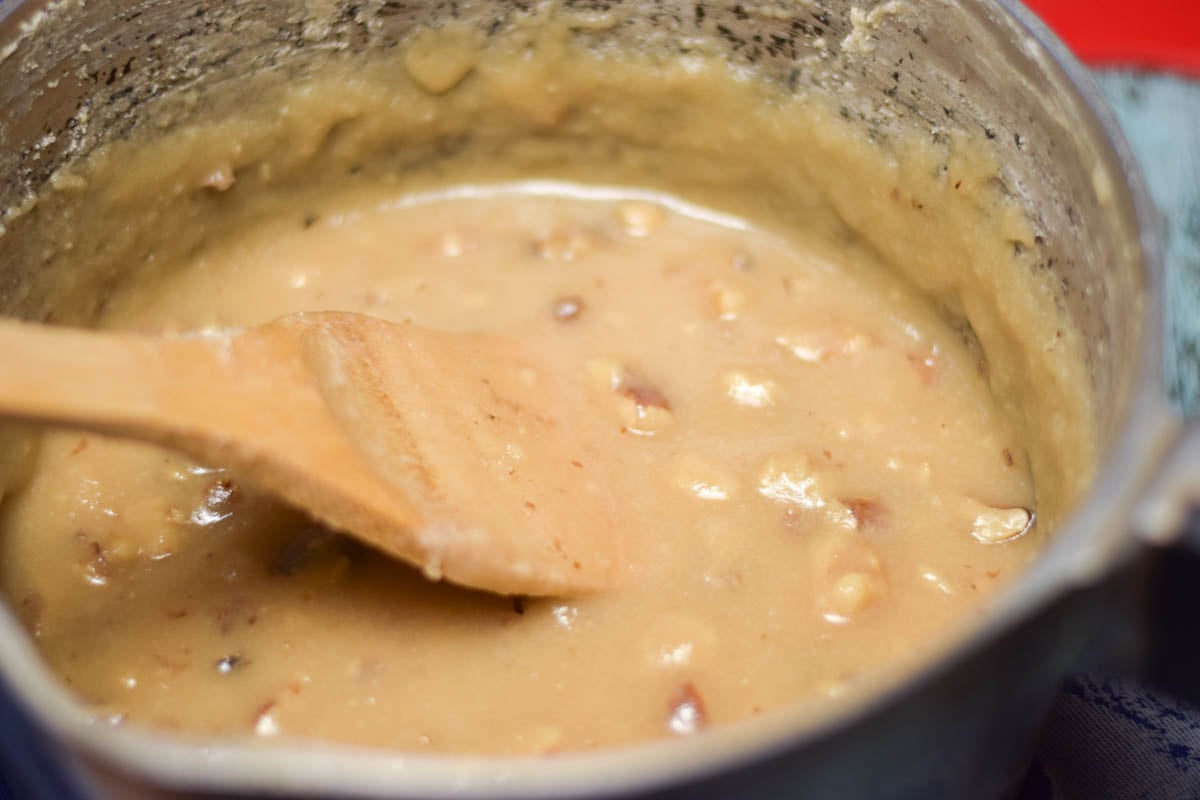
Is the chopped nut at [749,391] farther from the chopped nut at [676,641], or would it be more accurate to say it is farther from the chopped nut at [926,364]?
the chopped nut at [676,641]

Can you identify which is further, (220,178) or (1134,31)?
(1134,31)

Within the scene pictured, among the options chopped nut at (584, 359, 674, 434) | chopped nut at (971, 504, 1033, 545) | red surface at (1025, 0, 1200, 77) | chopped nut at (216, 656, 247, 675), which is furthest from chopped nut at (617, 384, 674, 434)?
red surface at (1025, 0, 1200, 77)

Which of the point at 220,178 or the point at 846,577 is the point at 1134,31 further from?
the point at 220,178

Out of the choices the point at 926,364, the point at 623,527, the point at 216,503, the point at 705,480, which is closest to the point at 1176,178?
the point at 926,364

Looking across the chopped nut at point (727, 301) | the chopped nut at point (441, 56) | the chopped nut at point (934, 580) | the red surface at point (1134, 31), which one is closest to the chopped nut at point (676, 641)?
the chopped nut at point (934, 580)

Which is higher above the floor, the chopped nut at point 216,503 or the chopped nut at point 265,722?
the chopped nut at point 265,722
